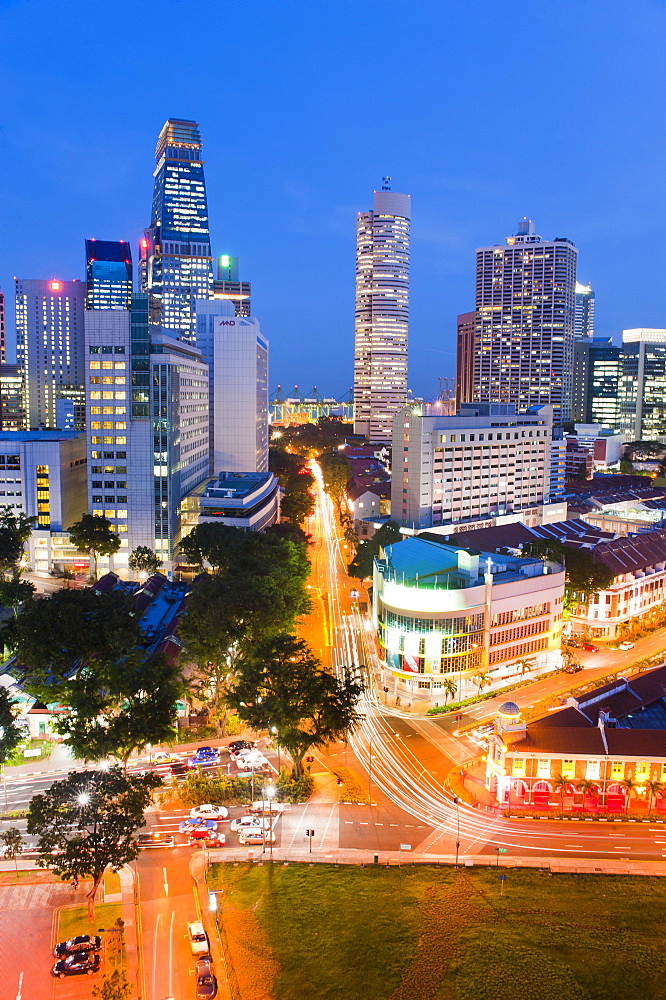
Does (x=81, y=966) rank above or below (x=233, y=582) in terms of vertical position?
below

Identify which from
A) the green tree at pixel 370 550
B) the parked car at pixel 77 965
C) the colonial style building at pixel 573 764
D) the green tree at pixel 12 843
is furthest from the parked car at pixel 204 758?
the green tree at pixel 370 550

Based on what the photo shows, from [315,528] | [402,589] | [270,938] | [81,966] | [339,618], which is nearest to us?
[81,966]

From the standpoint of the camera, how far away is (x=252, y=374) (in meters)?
108

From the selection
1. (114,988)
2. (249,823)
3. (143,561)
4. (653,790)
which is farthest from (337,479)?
(114,988)

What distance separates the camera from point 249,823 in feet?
115

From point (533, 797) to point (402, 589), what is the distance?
16.9 metres

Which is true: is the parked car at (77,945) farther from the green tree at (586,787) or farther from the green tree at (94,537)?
the green tree at (94,537)

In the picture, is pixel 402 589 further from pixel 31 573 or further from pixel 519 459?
pixel 519 459

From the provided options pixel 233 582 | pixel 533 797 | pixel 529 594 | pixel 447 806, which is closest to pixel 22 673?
pixel 233 582

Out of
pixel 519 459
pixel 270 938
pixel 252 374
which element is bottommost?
pixel 270 938

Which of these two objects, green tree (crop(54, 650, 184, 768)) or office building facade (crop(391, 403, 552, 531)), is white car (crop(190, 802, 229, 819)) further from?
office building facade (crop(391, 403, 552, 531))

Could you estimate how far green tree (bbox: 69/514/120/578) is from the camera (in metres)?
72.2

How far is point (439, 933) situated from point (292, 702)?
1377 cm

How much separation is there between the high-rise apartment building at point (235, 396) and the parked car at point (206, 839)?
81.9m
